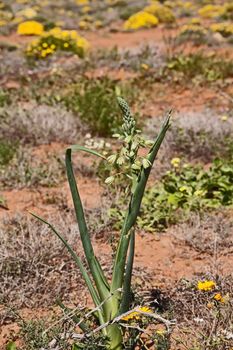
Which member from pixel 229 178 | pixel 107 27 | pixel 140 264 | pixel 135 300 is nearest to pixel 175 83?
pixel 229 178

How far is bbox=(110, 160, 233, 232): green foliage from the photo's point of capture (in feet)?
14.0

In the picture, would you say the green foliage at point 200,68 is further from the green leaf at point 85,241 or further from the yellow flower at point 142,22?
the yellow flower at point 142,22

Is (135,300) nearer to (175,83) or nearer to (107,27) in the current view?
(175,83)

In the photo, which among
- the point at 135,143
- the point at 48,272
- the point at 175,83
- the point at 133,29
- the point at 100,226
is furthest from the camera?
the point at 133,29

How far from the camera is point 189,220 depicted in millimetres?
4227

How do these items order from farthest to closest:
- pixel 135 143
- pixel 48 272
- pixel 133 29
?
pixel 133 29 < pixel 48 272 < pixel 135 143

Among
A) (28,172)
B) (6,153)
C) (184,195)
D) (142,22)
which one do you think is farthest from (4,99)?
(142,22)

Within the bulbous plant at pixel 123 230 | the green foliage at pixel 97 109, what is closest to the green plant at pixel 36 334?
the bulbous plant at pixel 123 230

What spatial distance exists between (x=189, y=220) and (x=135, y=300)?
1.50m

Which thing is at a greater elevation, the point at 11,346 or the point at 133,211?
the point at 133,211

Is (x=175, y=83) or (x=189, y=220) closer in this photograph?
(x=189, y=220)

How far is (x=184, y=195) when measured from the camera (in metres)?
4.55

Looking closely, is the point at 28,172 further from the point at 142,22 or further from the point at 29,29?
the point at 142,22

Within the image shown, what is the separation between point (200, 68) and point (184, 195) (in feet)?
15.5
